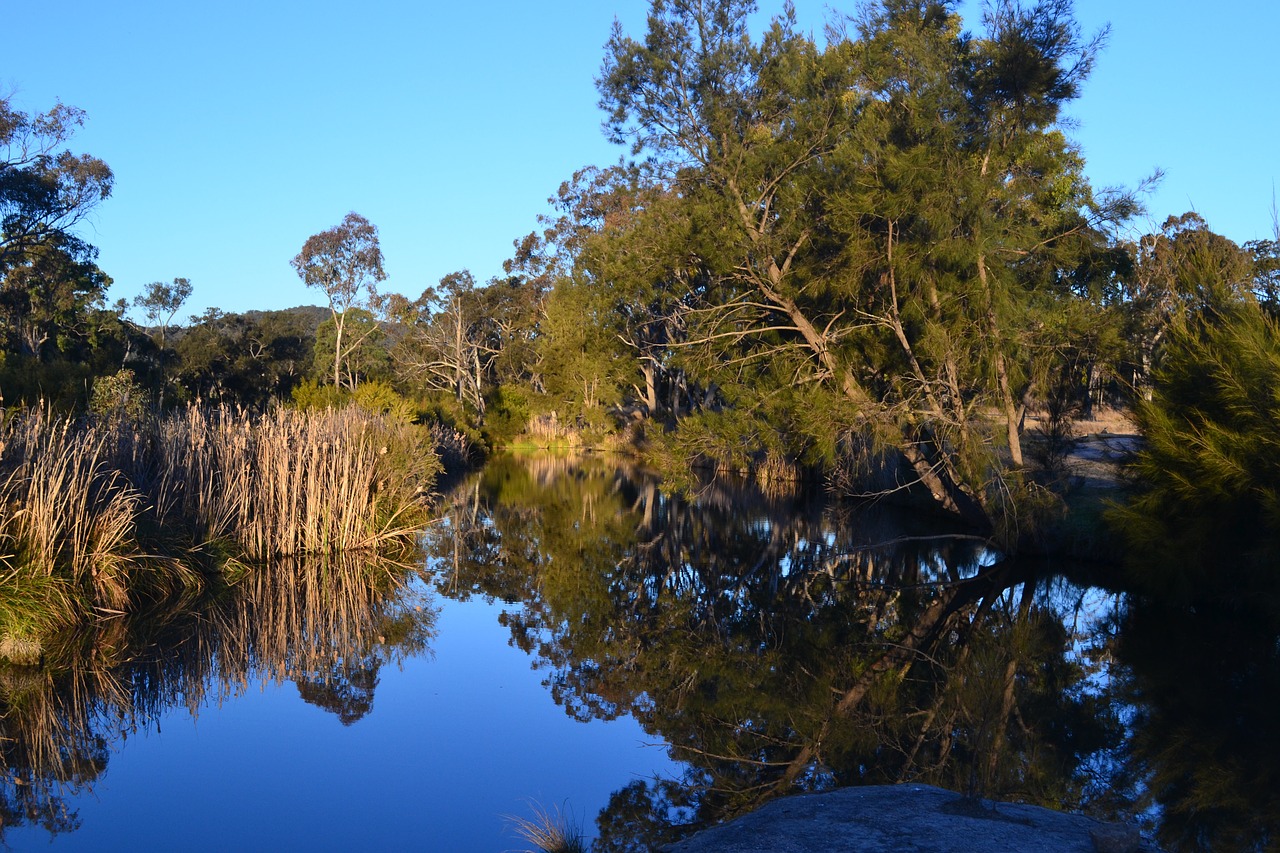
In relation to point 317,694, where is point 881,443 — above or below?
above

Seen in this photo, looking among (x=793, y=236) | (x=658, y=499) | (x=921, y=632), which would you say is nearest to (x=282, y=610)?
(x=921, y=632)

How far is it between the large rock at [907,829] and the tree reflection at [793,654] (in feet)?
1.41

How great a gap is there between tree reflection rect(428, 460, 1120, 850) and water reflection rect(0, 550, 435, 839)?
5.13ft

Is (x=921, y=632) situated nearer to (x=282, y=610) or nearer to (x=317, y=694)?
(x=317, y=694)

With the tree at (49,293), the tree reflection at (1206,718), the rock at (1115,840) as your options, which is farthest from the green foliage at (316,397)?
the rock at (1115,840)

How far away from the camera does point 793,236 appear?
15.2 meters

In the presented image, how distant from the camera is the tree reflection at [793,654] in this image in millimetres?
6000

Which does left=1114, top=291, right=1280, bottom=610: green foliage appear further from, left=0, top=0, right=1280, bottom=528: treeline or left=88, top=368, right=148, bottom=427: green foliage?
left=88, top=368, right=148, bottom=427: green foliage

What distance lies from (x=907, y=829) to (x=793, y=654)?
474cm

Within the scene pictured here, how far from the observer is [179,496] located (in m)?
11.1

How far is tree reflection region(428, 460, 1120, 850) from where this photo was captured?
236 inches

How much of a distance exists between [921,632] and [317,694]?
18.8 feet

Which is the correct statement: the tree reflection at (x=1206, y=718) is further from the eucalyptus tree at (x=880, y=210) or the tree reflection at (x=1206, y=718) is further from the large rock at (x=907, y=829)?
the eucalyptus tree at (x=880, y=210)

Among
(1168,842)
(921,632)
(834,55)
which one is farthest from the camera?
(834,55)
